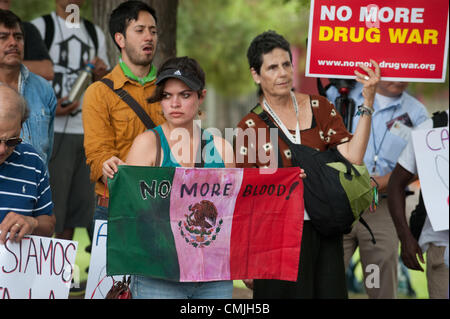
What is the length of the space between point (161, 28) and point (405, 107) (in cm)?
217

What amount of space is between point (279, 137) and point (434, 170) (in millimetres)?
1155

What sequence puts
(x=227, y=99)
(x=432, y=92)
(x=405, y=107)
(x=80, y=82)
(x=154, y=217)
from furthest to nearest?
(x=227, y=99) → (x=432, y=92) → (x=80, y=82) → (x=405, y=107) → (x=154, y=217)

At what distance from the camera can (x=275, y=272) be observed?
400 cm

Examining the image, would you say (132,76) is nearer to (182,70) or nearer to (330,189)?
(182,70)

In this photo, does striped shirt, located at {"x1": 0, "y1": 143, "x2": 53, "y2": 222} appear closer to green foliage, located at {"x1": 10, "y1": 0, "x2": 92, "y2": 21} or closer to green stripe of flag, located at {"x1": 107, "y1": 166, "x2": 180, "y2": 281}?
green stripe of flag, located at {"x1": 107, "y1": 166, "x2": 180, "y2": 281}

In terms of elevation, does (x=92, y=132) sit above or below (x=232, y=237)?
above

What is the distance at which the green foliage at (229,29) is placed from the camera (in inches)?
724

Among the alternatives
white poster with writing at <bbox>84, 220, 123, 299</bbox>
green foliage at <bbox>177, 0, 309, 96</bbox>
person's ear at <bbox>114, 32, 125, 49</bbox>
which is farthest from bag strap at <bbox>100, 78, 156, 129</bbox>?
green foliage at <bbox>177, 0, 309, 96</bbox>

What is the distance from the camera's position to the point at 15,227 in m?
3.48

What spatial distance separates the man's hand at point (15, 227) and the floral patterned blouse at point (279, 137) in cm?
131

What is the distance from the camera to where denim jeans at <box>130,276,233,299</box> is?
378 centimetres

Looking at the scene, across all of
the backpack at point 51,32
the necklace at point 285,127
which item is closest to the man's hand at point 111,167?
the necklace at point 285,127
